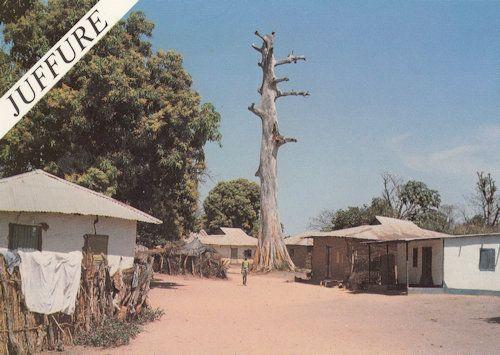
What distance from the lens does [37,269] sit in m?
11.1

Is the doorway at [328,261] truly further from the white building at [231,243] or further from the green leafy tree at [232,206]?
the green leafy tree at [232,206]

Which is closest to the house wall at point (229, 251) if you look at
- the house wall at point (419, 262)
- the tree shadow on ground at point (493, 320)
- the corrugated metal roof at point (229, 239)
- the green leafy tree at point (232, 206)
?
the corrugated metal roof at point (229, 239)

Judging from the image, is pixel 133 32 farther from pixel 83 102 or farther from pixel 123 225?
pixel 123 225

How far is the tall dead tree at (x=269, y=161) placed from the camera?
138 feet

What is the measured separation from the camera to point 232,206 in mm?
69812

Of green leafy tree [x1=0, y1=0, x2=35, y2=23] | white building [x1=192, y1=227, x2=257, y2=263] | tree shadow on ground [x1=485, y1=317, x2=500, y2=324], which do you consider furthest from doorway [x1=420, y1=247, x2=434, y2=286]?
white building [x1=192, y1=227, x2=257, y2=263]

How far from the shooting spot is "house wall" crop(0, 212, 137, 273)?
17.2 meters

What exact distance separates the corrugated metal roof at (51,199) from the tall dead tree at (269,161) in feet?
78.2

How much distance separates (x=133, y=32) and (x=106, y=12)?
62.4 feet

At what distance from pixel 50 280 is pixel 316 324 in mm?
8218

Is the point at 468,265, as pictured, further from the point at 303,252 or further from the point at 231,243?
the point at 231,243

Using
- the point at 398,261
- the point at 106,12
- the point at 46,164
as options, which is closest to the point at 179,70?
the point at 46,164

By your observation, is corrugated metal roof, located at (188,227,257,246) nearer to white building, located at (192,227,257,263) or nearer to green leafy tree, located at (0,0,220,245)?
white building, located at (192,227,257,263)

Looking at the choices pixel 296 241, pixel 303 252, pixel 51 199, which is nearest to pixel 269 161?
pixel 296 241
